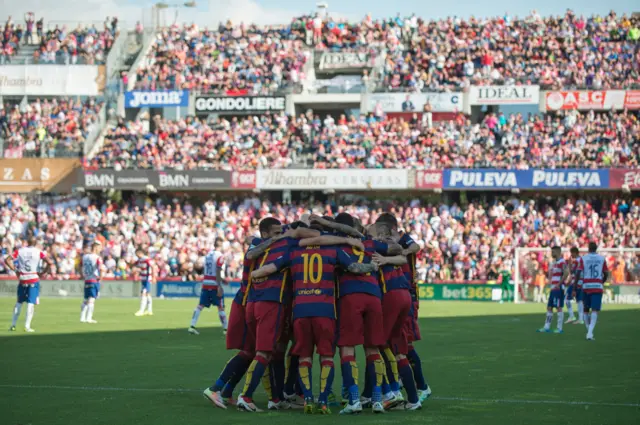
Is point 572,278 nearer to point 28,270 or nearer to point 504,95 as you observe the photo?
point 28,270

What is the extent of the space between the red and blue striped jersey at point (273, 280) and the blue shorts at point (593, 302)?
42.6ft

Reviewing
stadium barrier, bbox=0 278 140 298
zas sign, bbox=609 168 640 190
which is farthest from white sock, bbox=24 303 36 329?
zas sign, bbox=609 168 640 190

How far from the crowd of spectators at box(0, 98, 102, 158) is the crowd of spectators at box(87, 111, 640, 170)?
1787 millimetres

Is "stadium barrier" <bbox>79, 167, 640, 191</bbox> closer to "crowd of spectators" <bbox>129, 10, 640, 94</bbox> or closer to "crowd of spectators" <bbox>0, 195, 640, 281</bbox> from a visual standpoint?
"crowd of spectators" <bbox>0, 195, 640, 281</bbox>

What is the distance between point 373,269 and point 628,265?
31986mm

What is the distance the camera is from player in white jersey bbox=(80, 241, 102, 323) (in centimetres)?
2764

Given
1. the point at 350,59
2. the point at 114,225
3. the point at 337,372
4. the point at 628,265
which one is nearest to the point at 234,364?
the point at 337,372

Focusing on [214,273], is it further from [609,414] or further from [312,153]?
[312,153]

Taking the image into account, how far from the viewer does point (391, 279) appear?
1211cm

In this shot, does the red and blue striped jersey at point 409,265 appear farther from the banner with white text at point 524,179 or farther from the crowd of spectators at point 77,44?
the crowd of spectators at point 77,44

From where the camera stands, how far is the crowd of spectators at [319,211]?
4369 centimetres

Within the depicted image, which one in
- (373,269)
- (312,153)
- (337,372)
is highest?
(312,153)

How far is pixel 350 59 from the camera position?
52906mm

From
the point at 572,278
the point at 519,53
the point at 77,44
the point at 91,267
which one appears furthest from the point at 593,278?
the point at 77,44
